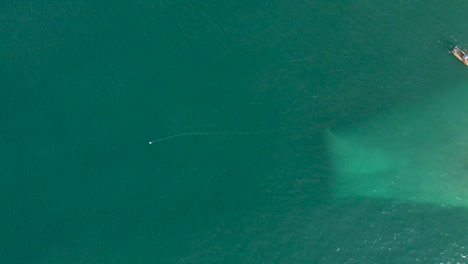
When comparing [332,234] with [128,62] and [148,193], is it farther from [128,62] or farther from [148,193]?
[128,62]

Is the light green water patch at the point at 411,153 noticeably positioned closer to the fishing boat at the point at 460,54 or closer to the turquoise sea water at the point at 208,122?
the turquoise sea water at the point at 208,122

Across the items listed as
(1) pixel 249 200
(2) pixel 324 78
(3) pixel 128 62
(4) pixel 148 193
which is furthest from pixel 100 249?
(2) pixel 324 78

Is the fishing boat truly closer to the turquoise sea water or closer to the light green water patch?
the turquoise sea water

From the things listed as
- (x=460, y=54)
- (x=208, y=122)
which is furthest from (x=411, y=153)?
(x=208, y=122)

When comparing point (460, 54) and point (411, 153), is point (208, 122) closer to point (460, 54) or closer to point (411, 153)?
point (411, 153)

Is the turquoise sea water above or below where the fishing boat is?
below

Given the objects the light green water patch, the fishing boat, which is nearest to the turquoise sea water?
the fishing boat
